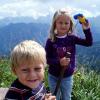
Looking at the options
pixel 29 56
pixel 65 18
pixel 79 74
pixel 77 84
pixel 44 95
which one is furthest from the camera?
pixel 79 74

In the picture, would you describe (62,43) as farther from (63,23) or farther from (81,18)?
(81,18)

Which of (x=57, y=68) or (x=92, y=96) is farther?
(x=92, y=96)

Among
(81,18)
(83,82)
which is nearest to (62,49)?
(81,18)

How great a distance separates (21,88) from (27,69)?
18 centimetres

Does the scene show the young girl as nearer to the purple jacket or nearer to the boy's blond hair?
the purple jacket

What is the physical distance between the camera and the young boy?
3.45 meters

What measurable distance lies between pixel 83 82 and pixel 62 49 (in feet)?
10.5

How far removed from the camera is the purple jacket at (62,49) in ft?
18.7

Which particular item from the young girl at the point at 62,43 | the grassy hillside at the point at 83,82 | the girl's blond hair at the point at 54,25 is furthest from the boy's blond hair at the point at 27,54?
the grassy hillside at the point at 83,82

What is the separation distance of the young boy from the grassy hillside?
403 centimetres

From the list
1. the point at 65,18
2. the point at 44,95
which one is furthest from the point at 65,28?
the point at 44,95

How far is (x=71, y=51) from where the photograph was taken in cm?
573

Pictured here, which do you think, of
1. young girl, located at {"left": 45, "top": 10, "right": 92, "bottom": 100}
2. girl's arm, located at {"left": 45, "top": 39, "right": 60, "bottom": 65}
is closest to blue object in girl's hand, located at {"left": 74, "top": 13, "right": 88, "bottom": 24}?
young girl, located at {"left": 45, "top": 10, "right": 92, "bottom": 100}

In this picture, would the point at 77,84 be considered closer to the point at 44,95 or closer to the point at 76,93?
the point at 76,93
